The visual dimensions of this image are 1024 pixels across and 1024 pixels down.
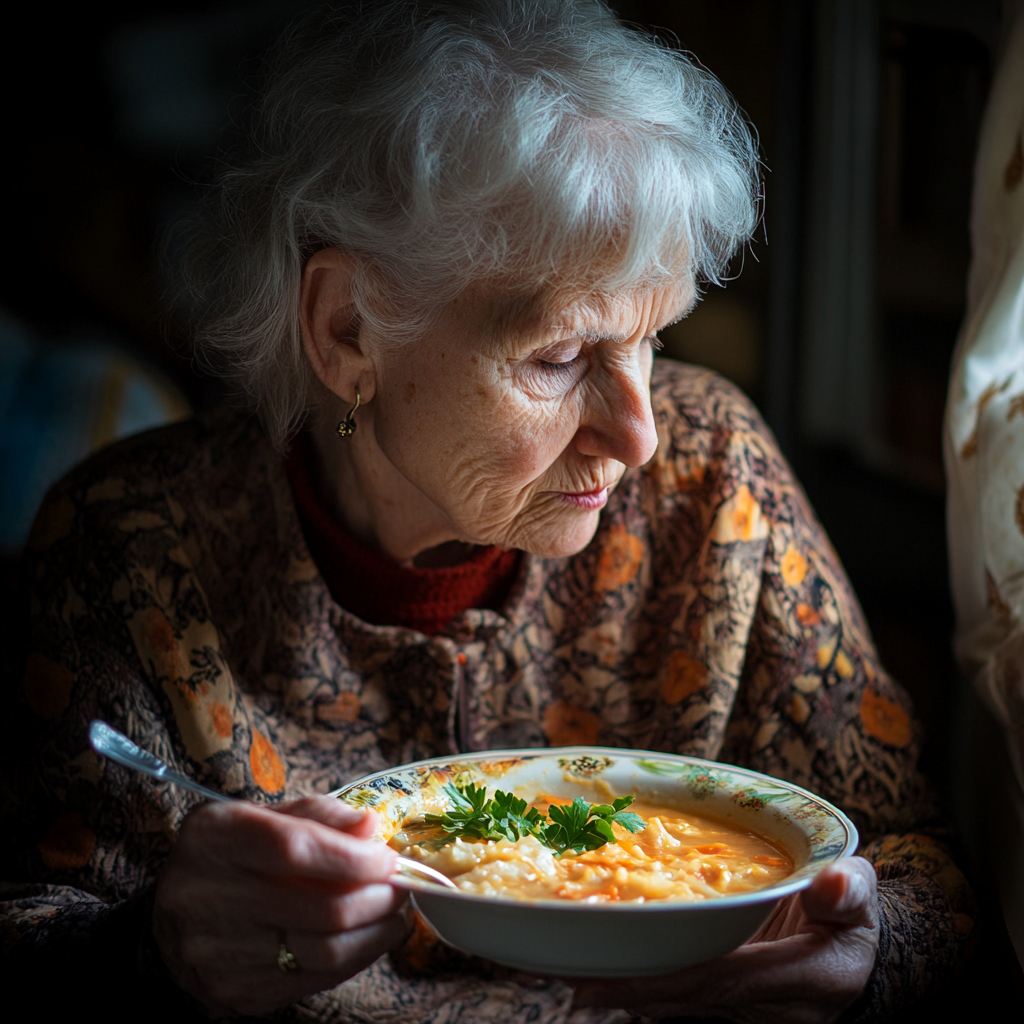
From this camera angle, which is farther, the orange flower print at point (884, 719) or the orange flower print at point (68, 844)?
the orange flower print at point (884, 719)

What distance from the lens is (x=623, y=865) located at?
886mm

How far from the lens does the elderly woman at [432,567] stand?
986 millimetres

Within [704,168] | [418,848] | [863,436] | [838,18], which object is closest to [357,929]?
[418,848]

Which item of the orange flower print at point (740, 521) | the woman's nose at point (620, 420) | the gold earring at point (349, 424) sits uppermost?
the woman's nose at point (620, 420)

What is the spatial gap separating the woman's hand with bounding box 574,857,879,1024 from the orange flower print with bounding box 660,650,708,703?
37 centimetres

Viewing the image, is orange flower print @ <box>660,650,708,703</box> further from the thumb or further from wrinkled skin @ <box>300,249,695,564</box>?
the thumb

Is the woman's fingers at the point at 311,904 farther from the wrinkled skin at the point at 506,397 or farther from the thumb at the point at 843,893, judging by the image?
the wrinkled skin at the point at 506,397

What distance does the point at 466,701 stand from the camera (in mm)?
1372

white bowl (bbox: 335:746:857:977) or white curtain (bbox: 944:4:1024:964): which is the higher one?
white curtain (bbox: 944:4:1024:964)

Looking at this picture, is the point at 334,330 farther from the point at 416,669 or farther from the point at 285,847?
the point at 285,847

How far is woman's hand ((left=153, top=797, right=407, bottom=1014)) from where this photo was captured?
2.72ft

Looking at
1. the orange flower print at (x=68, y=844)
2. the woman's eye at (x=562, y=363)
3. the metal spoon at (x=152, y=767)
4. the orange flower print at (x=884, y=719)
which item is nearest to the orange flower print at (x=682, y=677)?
the orange flower print at (x=884, y=719)

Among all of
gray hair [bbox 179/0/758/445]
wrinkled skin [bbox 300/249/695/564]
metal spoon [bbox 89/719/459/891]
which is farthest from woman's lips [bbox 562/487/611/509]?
metal spoon [bbox 89/719/459/891]

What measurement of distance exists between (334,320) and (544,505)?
13.7 inches
